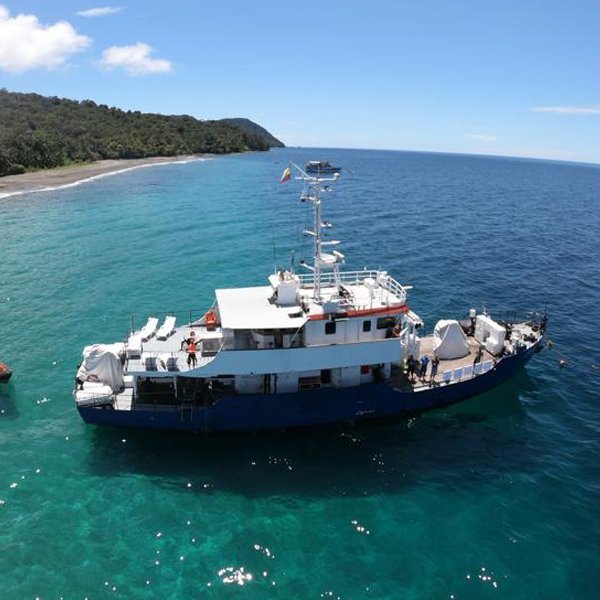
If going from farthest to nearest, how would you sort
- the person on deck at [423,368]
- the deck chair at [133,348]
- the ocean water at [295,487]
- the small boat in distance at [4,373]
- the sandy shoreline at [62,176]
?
the sandy shoreline at [62,176]
the small boat in distance at [4,373]
the person on deck at [423,368]
the deck chair at [133,348]
the ocean water at [295,487]

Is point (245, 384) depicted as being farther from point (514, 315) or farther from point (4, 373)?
point (514, 315)

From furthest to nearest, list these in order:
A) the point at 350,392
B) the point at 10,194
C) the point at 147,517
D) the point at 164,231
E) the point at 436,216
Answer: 1. the point at 10,194
2. the point at 436,216
3. the point at 164,231
4. the point at 350,392
5. the point at 147,517

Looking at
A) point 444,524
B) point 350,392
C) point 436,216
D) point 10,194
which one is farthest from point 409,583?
point 10,194

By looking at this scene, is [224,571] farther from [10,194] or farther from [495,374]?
[10,194]

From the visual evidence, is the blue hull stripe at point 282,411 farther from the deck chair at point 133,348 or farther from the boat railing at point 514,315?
the boat railing at point 514,315

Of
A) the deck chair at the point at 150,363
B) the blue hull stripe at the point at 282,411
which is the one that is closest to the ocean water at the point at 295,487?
the blue hull stripe at the point at 282,411

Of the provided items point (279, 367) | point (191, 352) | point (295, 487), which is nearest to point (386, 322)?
point (279, 367)
